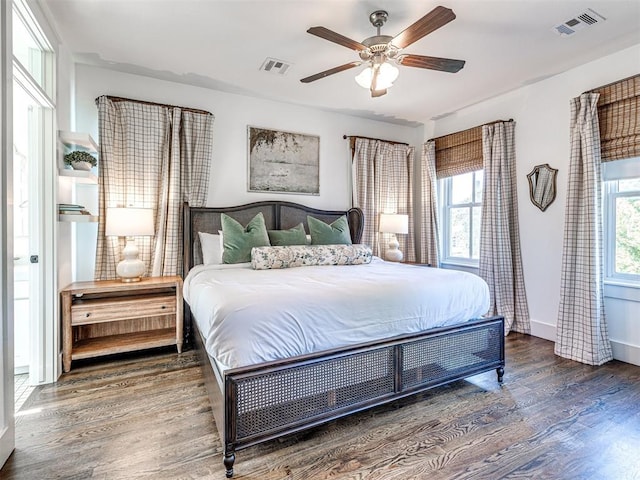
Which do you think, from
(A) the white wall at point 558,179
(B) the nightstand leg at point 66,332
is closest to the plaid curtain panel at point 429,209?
(A) the white wall at point 558,179

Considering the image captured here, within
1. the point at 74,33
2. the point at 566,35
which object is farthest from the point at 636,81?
the point at 74,33

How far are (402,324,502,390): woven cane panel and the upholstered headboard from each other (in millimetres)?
2149

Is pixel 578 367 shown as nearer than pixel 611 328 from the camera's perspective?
Yes

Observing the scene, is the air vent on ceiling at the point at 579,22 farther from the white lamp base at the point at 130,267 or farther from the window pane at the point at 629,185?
the white lamp base at the point at 130,267

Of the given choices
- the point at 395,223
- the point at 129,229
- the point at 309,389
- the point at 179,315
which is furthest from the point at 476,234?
the point at 129,229

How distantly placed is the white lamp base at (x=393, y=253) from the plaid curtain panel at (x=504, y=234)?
1028mm

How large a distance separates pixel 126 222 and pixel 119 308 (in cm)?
74

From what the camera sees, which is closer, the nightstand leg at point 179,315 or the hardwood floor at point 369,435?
the hardwood floor at point 369,435

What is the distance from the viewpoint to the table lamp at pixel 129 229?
288 cm

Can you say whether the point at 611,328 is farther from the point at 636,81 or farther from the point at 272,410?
the point at 272,410

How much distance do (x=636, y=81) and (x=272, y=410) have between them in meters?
3.70

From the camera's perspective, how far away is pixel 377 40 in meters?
2.20

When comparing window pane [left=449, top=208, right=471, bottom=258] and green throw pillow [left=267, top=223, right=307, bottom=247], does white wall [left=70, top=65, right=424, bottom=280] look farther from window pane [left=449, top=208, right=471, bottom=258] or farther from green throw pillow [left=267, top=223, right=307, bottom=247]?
window pane [left=449, top=208, right=471, bottom=258]

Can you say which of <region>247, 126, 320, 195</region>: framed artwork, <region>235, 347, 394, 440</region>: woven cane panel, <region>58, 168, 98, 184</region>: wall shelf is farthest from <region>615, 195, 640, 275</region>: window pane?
<region>58, 168, 98, 184</region>: wall shelf
